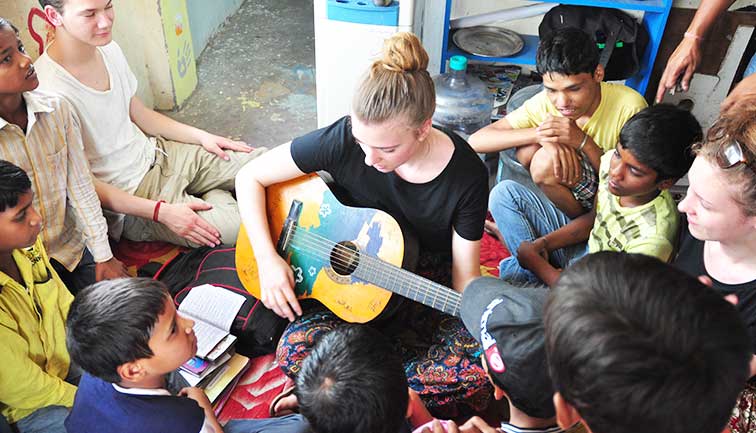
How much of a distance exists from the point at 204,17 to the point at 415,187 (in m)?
2.95

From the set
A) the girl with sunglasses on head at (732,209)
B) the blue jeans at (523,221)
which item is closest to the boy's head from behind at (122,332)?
the blue jeans at (523,221)

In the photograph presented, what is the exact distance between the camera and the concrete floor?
3.42 meters

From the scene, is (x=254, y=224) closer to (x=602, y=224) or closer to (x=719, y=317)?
(x=602, y=224)

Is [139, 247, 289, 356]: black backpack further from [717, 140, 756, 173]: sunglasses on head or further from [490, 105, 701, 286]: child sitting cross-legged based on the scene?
[717, 140, 756, 173]: sunglasses on head

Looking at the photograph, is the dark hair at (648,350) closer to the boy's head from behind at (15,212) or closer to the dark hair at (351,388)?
the dark hair at (351,388)

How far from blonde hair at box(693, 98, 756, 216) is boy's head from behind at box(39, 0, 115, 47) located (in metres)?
1.94

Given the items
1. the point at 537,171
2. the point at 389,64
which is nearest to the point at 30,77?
the point at 389,64

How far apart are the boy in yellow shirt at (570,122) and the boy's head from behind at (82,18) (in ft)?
4.92

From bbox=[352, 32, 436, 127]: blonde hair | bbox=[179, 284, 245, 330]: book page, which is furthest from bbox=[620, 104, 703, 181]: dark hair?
bbox=[179, 284, 245, 330]: book page

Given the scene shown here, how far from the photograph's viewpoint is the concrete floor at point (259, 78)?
3.42 metres

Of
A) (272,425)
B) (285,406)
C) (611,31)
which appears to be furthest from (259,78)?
(272,425)

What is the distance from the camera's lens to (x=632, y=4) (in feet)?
8.27

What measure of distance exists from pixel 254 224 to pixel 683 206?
126 cm

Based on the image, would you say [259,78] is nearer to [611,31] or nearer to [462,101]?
[462,101]
